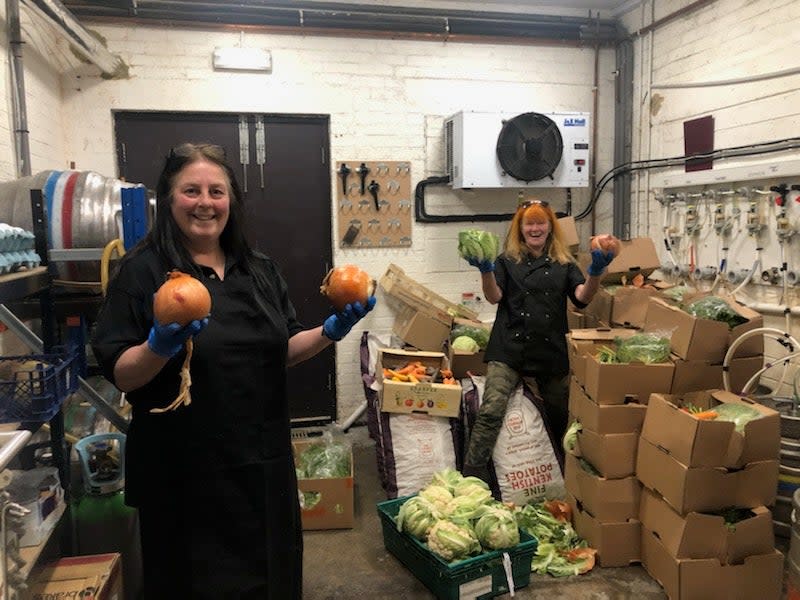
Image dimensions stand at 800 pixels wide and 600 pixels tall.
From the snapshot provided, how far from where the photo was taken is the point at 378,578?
268cm

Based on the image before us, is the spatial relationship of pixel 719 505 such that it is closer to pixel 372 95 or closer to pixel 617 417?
pixel 617 417

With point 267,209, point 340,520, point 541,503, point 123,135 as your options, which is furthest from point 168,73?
point 541,503

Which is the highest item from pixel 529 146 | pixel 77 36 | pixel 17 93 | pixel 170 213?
pixel 77 36

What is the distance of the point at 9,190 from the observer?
238 centimetres

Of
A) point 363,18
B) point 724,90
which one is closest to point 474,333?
point 724,90

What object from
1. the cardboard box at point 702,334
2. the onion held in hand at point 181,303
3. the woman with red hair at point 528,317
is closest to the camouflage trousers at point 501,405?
the woman with red hair at point 528,317

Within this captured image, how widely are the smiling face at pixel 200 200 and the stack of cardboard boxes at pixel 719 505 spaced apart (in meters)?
1.83

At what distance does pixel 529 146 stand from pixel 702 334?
196 cm

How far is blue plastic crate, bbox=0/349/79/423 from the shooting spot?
1814 millimetres

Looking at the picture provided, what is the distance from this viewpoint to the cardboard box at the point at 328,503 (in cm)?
306

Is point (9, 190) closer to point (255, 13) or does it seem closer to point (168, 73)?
point (168, 73)

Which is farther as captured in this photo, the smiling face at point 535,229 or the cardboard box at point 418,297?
the cardboard box at point 418,297

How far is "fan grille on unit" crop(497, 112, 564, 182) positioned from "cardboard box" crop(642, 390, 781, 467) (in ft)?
6.89

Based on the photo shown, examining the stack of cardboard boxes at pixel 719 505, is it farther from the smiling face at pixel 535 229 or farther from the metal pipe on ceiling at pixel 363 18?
the metal pipe on ceiling at pixel 363 18
